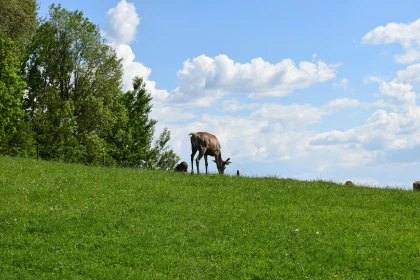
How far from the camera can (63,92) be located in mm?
56625

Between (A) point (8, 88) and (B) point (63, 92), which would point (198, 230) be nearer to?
(A) point (8, 88)

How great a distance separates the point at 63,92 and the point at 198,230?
4098 cm

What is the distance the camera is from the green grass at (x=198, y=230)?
54.3ft

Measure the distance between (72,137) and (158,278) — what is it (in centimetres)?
3885

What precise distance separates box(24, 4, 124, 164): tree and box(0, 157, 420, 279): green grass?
24.4 metres

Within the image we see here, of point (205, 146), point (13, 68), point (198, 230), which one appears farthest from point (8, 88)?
point (198, 230)

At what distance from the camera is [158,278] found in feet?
51.5

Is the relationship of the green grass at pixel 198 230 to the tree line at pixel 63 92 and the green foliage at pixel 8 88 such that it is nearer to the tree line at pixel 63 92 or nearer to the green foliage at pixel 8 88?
the green foliage at pixel 8 88

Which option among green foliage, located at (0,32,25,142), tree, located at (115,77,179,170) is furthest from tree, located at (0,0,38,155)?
tree, located at (115,77,179,170)

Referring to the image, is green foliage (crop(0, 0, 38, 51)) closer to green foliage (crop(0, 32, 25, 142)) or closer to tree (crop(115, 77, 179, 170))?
green foliage (crop(0, 32, 25, 142))

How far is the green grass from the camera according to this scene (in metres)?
16.5

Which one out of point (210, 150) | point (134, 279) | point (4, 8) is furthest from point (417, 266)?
point (4, 8)

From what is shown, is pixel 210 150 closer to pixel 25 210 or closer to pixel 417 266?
pixel 25 210

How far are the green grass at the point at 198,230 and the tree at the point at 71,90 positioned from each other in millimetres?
24406
